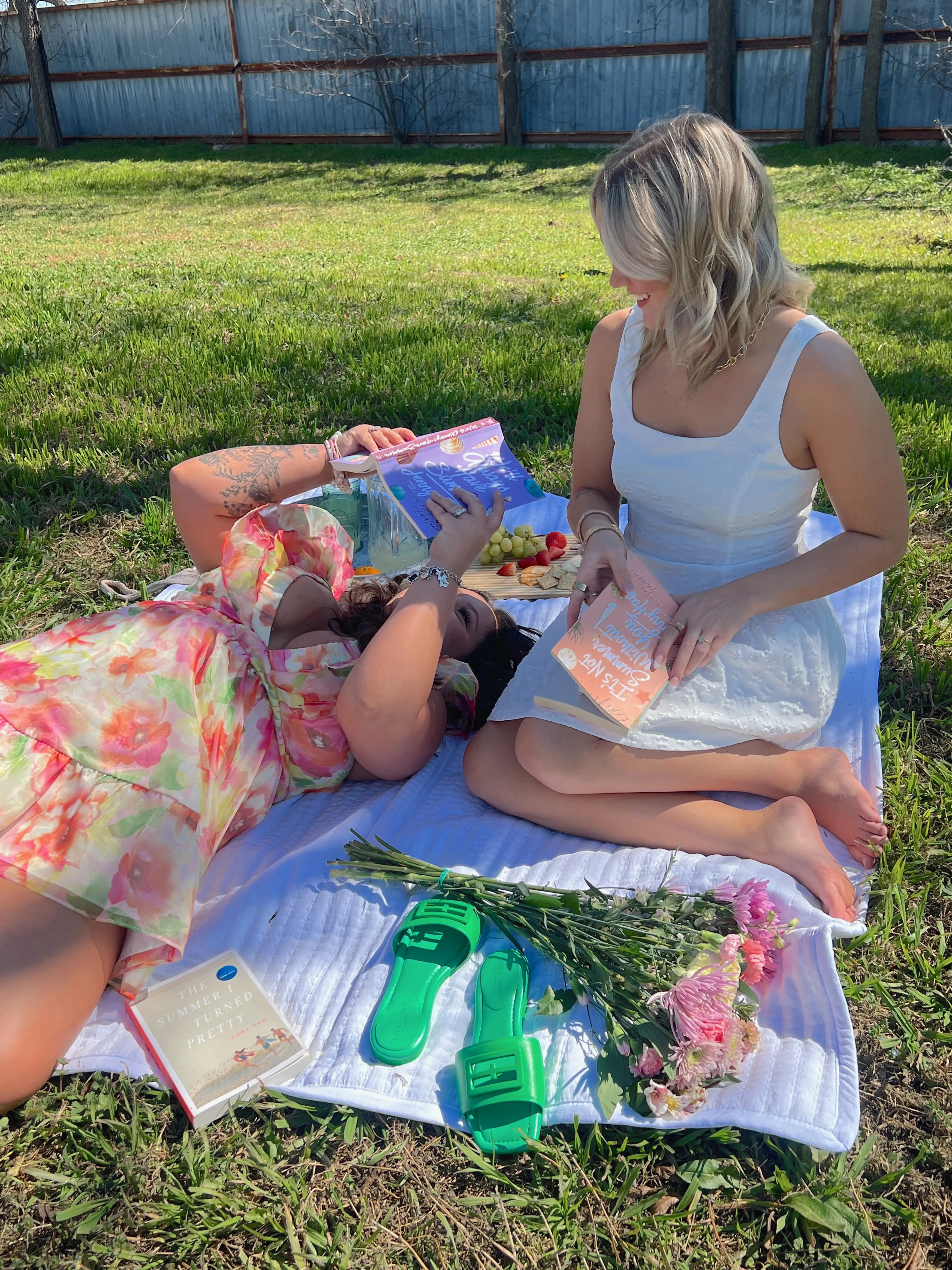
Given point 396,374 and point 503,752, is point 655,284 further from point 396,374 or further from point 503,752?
point 396,374

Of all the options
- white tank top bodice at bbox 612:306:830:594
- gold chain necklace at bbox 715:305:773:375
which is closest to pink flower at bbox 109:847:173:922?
white tank top bodice at bbox 612:306:830:594

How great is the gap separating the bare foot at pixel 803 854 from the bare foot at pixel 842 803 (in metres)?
0.05

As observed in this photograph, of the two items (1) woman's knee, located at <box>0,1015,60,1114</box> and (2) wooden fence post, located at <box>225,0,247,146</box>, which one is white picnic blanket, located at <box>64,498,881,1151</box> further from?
(2) wooden fence post, located at <box>225,0,247,146</box>

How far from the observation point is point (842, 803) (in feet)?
6.60

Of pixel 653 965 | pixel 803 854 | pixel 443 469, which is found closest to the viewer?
pixel 653 965

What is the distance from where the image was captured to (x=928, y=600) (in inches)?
113

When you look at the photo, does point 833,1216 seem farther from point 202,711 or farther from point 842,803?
point 202,711

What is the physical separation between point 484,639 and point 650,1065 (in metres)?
1.16

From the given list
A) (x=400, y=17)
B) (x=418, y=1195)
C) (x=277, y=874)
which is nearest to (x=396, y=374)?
(x=277, y=874)

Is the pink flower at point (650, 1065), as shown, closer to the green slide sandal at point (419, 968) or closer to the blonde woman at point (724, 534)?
the green slide sandal at point (419, 968)

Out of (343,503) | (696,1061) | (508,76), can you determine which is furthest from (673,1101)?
(508,76)

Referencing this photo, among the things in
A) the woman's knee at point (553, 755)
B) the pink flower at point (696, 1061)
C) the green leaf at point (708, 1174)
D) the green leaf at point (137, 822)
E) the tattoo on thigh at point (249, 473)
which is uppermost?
the tattoo on thigh at point (249, 473)

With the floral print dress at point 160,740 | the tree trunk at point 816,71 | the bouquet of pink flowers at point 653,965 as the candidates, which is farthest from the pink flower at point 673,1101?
the tree trunk at point 816,71

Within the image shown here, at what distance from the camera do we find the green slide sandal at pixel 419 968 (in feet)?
5.44
